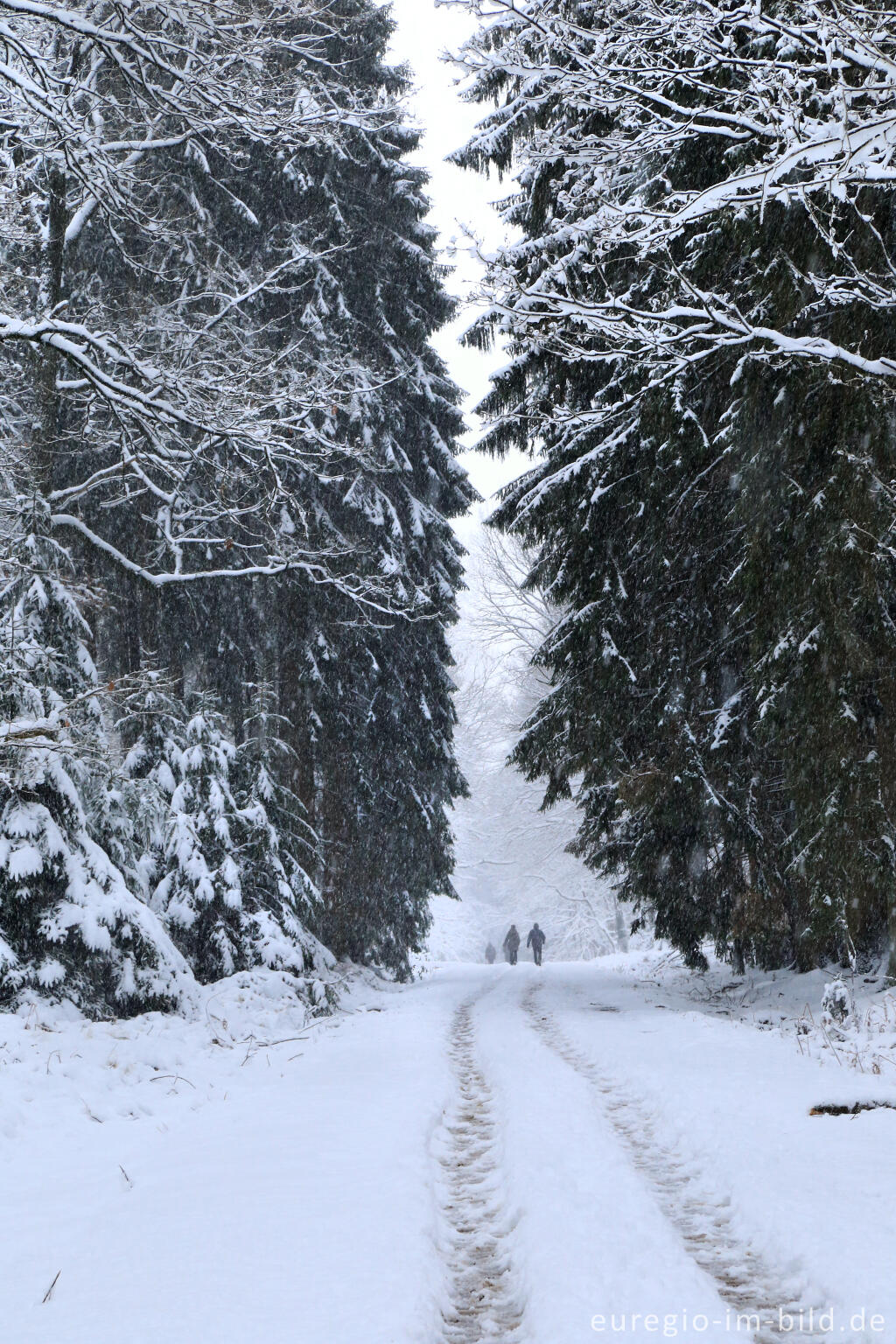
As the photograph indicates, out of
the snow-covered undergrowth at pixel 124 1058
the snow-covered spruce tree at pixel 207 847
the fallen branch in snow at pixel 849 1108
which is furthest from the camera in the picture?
the snow-covered spruce tree at pixel 207 847

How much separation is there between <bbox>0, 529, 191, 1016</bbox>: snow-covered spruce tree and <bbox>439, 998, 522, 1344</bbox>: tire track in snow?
402 cm

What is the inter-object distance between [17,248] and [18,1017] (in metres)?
11.1

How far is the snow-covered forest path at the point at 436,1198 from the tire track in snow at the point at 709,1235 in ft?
0.05

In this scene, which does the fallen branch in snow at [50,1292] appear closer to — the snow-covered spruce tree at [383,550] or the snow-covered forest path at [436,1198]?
the snow-covered forest path at [436,1198]

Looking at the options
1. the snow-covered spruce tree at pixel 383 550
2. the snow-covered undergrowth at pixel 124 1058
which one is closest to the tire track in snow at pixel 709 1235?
the snow-covered undergrowth at pixel 124 1058

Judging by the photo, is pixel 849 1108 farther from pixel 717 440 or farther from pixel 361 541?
pixel 361 541

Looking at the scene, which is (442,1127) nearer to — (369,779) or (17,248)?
(369,779)

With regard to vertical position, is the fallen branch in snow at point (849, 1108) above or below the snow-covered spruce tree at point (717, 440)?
below

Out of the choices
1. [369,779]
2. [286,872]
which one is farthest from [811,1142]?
[369,779]

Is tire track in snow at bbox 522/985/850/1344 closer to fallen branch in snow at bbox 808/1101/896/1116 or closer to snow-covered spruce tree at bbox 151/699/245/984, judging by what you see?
fallen branch in snow at bbox 808/1101/896/1116

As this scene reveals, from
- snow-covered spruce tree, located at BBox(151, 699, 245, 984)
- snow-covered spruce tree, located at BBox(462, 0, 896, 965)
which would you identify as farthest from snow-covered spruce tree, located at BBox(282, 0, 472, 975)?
snow-covered spruce tree, located at BBox(151, 699, 245, 984)

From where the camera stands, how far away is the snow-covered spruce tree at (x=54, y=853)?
8.09 m

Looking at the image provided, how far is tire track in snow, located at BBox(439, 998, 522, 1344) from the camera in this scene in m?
3.13

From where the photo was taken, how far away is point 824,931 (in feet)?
27.8
